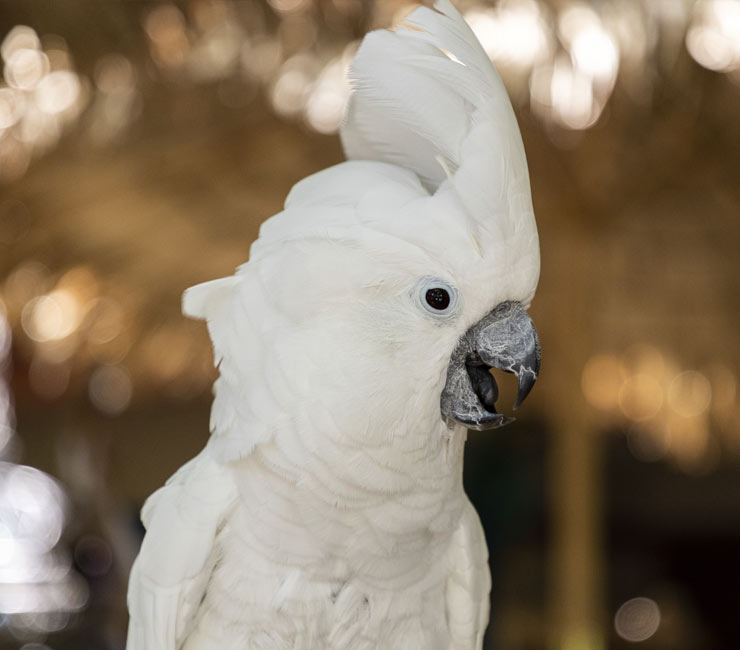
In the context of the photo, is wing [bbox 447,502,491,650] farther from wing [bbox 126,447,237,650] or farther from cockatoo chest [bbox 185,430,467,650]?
wing [bbox 126,447,237,650]


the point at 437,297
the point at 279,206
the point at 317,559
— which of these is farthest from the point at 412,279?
the point at 279,206

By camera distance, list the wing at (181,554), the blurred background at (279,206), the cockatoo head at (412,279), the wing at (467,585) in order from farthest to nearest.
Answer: the blurred background at (279,206) → the wing at (467,585) → the wing at (181,554) → the cockatoo head at (412,279)

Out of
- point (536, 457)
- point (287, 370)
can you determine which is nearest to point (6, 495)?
point (536, 457)

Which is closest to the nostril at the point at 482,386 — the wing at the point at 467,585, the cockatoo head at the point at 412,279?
the cockatoo head at the point at 412,279

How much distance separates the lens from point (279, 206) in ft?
8.54

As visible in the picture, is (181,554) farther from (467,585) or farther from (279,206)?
(279,206)

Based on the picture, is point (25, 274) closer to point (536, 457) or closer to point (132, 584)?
point (132, 584)

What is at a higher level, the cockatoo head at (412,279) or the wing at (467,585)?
the cockatoo head at (412,279)

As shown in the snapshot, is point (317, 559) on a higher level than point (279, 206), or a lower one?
higher

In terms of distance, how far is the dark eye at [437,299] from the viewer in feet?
3.09

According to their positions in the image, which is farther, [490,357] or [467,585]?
[467,585]

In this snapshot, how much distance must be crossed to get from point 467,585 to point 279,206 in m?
1.67

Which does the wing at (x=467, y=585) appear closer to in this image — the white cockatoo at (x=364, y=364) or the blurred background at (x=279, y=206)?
the white cockatoo at (x=364, y=364)

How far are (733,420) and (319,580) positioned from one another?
2212 mm
